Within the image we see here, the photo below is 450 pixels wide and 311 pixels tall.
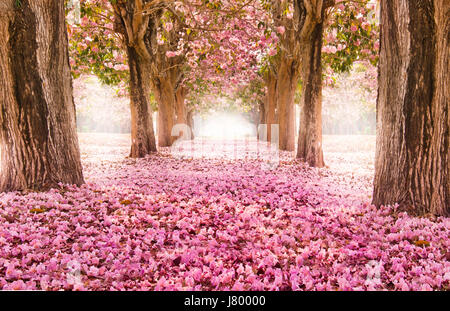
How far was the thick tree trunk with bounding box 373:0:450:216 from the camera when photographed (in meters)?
5.26

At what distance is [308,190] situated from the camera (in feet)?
26.6

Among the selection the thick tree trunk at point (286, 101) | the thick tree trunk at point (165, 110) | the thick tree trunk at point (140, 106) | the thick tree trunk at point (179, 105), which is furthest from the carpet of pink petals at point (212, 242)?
the thick tree trunk at point (179, 105)

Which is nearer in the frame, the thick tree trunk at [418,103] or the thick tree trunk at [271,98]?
the thick tree trunk at [418,103]

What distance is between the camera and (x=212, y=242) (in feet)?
15.1

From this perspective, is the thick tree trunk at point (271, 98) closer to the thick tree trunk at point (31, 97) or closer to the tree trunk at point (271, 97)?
the tree trunk at point (271, 97)

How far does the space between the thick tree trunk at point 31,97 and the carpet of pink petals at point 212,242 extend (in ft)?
1.88

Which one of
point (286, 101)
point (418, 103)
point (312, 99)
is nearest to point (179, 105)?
point (286, 101)

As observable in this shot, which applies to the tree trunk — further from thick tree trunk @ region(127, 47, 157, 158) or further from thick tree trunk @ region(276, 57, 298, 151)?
thick tree trunk @ region(127, 47, 157, 158)

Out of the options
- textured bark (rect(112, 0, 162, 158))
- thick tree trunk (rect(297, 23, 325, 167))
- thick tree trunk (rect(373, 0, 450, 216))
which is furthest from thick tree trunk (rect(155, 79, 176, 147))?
thick tree trunk (rect(373, 0, 450, 216))

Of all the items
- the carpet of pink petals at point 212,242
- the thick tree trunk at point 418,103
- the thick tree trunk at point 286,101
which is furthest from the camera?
the thick tree trunk at point 286,101

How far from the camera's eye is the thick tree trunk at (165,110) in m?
23.7

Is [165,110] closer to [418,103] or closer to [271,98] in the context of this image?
[271,98]

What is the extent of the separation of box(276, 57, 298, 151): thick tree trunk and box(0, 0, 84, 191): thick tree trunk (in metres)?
14.6
